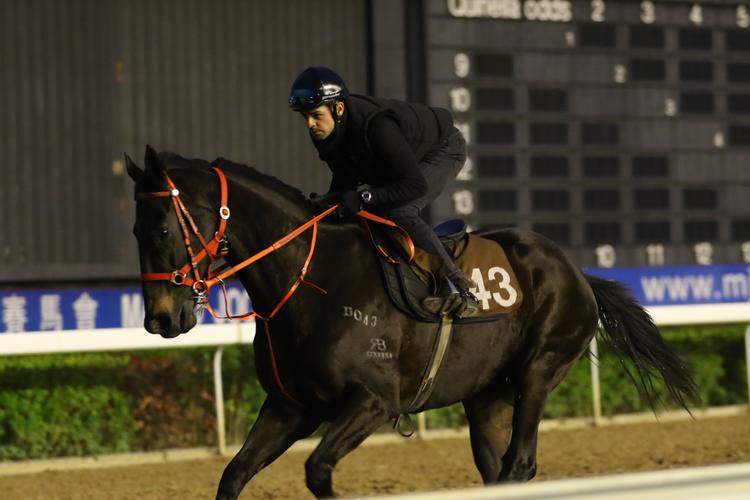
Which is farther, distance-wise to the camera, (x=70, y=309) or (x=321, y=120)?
(x=70, y=309)

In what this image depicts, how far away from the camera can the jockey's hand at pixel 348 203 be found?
3814 millimetres

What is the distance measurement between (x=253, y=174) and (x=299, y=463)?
2.44m

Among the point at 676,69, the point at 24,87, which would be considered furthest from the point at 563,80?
the point at 24,87

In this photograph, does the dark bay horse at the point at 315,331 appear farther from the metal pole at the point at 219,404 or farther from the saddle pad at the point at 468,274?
the metal pole at the point at 219,404

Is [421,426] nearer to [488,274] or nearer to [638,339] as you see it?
[638,339]

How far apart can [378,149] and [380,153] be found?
0.01m

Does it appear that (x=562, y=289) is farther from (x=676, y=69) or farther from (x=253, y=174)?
(x=676, y=69)

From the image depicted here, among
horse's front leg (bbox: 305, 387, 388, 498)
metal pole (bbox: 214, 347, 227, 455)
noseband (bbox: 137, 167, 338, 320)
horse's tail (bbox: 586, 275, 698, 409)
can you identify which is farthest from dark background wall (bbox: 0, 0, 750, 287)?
horse's front leg (bbox: 305, 387, 388, 498)

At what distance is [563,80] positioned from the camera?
25.0 ft

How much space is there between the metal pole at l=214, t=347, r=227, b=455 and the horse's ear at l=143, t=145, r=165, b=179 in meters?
2.83

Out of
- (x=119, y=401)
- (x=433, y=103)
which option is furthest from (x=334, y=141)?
(x=433, y=103)

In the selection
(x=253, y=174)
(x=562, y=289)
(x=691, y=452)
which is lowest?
(x=691, y=452)

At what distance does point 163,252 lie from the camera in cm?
344

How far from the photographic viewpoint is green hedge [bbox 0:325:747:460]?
5949 millimetres
